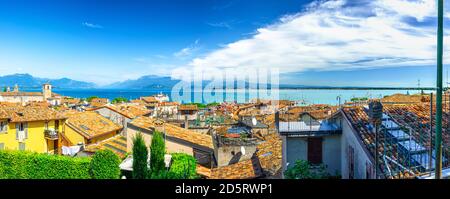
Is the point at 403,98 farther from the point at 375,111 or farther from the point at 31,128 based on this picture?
the point at 31,128

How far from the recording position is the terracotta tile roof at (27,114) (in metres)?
7.09

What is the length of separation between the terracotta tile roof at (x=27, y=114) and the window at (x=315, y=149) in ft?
23.8

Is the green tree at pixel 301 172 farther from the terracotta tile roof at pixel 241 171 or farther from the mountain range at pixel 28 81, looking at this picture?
the mountain range at pixel 28 81

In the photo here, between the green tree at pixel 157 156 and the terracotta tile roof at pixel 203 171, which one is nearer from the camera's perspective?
the green tree at pixel 157 156

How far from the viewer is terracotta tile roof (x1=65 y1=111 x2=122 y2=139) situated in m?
7.87

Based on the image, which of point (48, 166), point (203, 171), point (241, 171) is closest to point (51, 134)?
point (48, 166)

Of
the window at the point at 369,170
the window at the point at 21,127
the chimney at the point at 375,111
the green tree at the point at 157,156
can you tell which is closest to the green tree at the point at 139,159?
the green tree at the point at 157,156

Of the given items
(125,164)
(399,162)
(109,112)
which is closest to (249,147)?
(125,164)

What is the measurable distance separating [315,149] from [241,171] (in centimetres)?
107
